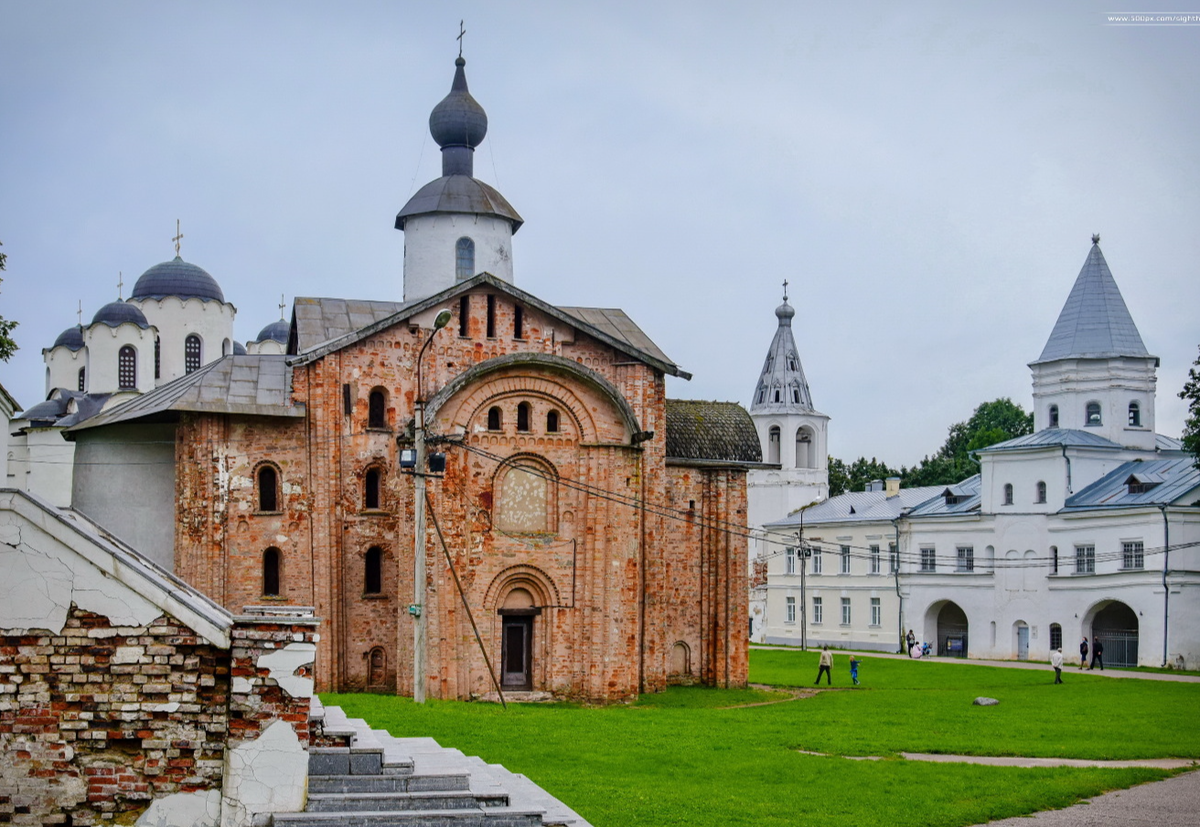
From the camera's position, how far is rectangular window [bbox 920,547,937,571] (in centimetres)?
5400

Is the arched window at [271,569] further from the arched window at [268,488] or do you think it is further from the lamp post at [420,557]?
the lamp post at [420,557]

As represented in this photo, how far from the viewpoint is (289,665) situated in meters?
10.5

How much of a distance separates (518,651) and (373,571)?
3408mm

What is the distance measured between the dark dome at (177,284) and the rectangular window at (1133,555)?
109 ft

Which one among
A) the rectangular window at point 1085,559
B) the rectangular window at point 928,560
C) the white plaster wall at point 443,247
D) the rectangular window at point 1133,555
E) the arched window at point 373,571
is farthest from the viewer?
the rectangular window at point 928,560

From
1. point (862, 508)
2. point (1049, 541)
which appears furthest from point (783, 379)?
point (1049, 541)

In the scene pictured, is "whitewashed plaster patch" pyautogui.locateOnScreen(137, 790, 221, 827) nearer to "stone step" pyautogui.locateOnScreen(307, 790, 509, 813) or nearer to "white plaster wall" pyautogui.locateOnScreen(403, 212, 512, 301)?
"stone step" pyautogui.locateOnScreen(307, 790, 509, 813)

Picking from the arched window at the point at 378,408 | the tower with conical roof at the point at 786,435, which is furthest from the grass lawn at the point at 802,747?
the tower with conical roof at the point at 786,435

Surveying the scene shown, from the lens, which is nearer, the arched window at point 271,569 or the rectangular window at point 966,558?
the arched window at point 271,569

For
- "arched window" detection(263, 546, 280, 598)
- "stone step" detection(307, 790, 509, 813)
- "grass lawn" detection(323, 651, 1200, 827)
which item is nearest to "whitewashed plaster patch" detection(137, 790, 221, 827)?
"stone step" detection(307, 790, 509, 813)

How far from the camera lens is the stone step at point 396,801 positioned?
10672 mm

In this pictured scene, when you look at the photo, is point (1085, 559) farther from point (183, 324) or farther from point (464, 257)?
point (183, 324)

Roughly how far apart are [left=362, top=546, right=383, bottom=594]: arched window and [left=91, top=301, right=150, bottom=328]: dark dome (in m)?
25.2

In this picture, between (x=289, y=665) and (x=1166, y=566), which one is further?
(x=1166, y=566)
